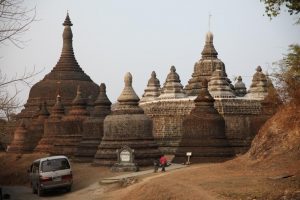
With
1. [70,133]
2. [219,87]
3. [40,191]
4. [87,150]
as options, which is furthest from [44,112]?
[40,191]

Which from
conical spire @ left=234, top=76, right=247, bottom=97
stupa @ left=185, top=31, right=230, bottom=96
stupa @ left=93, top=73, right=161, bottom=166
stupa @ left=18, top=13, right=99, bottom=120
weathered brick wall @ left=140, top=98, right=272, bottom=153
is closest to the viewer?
stupa @ left=93, top=73, right=161, bottom=166

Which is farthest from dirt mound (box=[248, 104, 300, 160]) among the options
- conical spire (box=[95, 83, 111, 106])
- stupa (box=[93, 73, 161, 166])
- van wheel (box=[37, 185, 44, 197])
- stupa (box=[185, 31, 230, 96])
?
stupa (box=[185, 31, 230, 96])

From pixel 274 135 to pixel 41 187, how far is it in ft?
31.7

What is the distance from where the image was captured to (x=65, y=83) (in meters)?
48.5

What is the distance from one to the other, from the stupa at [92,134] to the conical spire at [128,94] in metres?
3.54

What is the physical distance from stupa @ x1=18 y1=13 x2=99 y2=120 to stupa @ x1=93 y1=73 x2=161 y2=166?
19.0 metres

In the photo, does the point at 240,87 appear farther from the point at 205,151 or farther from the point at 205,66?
the point at 205,151

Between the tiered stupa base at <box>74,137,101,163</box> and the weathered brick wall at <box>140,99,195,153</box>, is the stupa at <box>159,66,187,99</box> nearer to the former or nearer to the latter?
the weathered brick wall at <box>140,99,195,153</box>

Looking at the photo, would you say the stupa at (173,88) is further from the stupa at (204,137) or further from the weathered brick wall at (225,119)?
the stupa at (204,137)

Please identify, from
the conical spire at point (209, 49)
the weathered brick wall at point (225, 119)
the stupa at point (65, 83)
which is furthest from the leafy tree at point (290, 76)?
the stupa at point (65, 83)

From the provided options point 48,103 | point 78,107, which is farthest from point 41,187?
point 48,103

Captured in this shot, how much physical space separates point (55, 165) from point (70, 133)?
1357cm

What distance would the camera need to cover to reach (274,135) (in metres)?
21.4

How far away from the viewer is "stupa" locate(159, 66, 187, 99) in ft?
129
